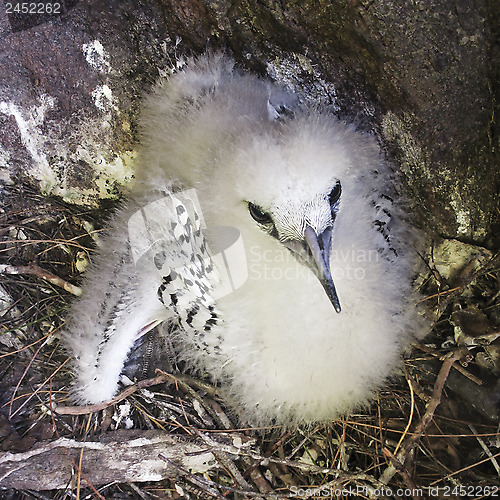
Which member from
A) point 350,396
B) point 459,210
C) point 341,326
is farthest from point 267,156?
point 350,396

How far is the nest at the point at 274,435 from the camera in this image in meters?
1.48

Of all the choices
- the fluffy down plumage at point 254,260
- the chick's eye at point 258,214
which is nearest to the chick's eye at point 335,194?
the fluffy down plumage at point 254,260

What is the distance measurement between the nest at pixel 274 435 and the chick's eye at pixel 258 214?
2.22 ft

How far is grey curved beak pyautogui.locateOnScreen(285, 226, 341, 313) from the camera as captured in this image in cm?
121

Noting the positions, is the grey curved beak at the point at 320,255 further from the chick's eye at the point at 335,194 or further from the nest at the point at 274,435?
the nest at the point at 274,435

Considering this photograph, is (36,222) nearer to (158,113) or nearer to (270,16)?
(158,113)

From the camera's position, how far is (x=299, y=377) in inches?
59.2

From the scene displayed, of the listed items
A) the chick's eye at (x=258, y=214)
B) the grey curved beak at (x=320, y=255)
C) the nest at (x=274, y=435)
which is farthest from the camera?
the nest at (x=274, y=435)

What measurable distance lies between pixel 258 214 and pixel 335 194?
22 cm

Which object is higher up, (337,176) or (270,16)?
(270,16)

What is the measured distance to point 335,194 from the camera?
132cm

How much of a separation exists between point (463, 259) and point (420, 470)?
715mm

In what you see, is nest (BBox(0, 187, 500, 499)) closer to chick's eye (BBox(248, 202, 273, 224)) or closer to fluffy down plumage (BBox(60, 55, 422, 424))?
fluffy down plumage (BBox(60, 55, 422, 424))

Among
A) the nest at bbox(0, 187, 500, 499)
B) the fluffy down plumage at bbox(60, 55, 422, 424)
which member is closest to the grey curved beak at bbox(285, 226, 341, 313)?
the fluffy down plumage at bbox(60, 55, 422, 424)
